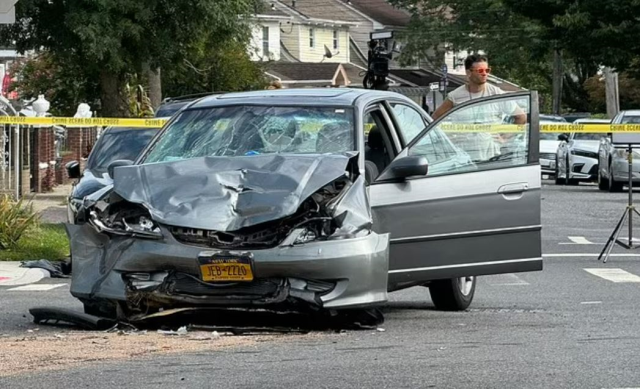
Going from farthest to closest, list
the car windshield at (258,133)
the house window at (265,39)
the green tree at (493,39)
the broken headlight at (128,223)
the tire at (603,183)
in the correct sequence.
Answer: the house window at (265,39)
the green tree at (493,39)
the tire at (603,183)
the car windshield at (258,133)
the broken headlight at (128,223)

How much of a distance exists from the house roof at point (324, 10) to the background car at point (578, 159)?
52177 millimetres

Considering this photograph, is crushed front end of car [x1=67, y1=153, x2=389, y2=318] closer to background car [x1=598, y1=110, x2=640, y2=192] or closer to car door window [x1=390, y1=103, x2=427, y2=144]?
car door window [x1=390, y1=103, x2=427, y2=144]

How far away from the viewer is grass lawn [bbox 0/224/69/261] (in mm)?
17672

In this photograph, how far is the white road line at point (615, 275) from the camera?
592 inches

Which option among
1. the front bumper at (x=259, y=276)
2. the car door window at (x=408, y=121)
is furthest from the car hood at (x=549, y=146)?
the front bumper at (x=259, y=276)

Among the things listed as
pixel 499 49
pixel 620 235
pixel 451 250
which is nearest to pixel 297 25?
pixel 499 49

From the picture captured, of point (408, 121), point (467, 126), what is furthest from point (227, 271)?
point (408, 121)

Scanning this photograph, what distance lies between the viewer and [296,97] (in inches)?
447

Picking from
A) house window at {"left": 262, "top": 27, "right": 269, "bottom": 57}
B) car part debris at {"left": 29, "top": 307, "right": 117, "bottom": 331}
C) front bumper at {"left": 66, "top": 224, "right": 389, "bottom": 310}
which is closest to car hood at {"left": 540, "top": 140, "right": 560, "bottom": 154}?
car part debris at {"left": 29, "top": 307, "right": 117, "bottom": 331}

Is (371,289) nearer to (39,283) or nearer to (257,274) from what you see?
(257,274)

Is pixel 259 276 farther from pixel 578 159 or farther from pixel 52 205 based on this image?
pixel 578 159

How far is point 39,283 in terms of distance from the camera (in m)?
15.8

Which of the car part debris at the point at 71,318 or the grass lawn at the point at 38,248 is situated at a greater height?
the car part debris at the point at 71,318

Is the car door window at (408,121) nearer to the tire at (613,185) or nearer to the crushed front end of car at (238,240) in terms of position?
the crushed front end of car at (238,240)
